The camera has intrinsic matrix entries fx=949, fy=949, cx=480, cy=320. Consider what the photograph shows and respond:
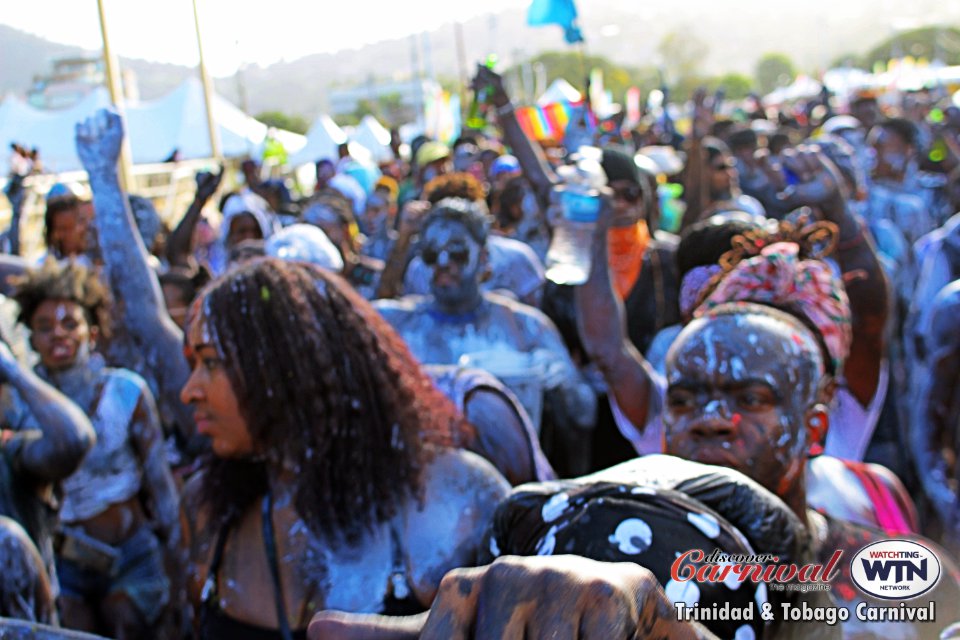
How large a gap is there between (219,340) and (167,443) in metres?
2.20

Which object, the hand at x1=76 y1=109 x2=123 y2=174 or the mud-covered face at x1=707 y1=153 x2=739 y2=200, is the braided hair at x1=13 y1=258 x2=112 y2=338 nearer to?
the hand at x1=76 y1=109 x2=123 y2=174

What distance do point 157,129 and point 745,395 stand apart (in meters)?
19.8

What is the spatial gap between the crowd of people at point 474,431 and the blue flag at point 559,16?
0.70m

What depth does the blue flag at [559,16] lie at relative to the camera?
16.3 feet

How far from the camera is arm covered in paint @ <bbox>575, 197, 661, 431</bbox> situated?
289 cm

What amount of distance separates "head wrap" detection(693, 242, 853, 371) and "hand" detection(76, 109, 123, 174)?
2293mm

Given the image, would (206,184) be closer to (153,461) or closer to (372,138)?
(153,461)

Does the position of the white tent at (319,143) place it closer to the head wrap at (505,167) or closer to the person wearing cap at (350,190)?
the person wearing cap at (350,190)

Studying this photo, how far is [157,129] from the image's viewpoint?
19.9 meters

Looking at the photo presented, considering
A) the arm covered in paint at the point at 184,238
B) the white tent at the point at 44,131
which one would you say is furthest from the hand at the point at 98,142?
→ the white tent at the point at 44,131

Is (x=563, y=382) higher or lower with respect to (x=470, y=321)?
lower

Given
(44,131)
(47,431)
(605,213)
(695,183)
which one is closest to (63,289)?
(47,431)

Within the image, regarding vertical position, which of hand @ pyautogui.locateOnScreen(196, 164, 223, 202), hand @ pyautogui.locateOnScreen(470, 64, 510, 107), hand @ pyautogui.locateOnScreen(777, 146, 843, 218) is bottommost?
hand @ pyautogui.locateOnScreen(777, 146, 843, 218)

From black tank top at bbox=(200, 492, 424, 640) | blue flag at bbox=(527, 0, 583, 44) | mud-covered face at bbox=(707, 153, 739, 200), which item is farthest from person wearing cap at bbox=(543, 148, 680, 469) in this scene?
mud-covered face at bbox=(707, 153, 739, 200)
